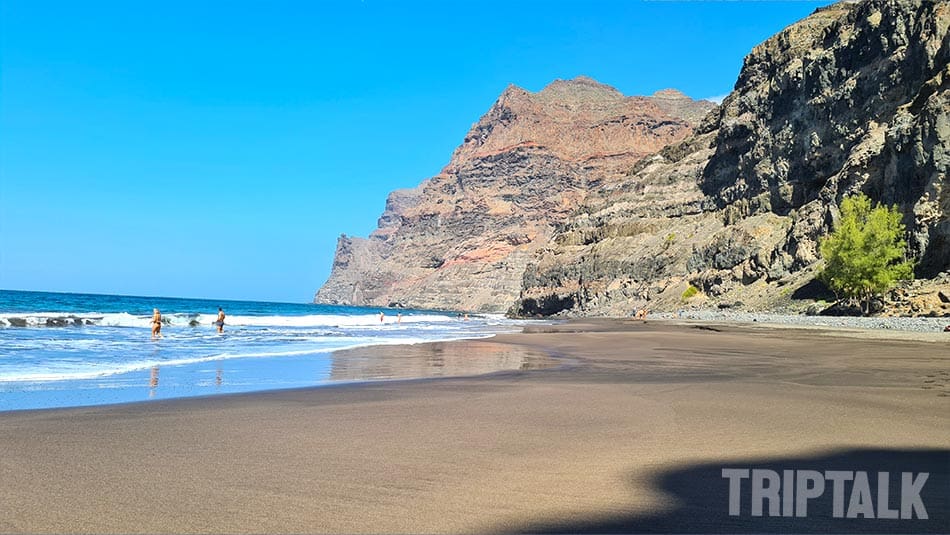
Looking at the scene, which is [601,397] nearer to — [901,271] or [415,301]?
[901,271]

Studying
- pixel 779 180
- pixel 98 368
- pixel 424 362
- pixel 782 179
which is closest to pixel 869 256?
pixel 782 179

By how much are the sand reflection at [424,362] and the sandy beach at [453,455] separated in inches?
117

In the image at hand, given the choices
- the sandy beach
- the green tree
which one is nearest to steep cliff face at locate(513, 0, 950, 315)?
the green tree

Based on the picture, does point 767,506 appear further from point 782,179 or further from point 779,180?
point 779,180

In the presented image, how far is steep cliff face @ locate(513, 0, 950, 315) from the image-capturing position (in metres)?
43.6

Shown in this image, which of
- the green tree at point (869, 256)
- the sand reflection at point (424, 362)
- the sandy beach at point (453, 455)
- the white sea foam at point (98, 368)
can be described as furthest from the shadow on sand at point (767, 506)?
the green tree at point (869, 256)

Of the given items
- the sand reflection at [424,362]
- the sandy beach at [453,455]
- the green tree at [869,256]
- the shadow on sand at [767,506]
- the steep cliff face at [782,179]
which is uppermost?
the steep cliff face at [782,179]

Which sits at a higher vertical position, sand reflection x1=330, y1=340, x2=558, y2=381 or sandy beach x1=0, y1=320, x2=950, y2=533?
sandy beach x1=0, y1=320, x2=950, y2=533

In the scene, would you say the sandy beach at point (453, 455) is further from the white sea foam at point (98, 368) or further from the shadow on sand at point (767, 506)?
the white sea foam at point (98, 368)

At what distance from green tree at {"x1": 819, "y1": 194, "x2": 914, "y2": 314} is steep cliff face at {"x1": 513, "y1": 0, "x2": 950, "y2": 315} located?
129cm

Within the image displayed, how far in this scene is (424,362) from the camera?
1570cm

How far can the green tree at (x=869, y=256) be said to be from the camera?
39.4 meters

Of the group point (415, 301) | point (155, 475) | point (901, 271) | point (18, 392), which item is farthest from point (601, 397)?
point (415, 301)

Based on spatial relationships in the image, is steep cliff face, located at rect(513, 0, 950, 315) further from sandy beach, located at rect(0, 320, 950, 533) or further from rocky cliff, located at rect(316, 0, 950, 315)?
sandy beach, located at rect(0, 320, 950, 533)
